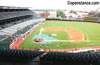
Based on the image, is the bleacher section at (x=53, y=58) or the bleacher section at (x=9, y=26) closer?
the bleacher section at (x=53, y=58)

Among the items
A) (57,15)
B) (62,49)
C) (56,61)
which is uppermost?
(57,15)

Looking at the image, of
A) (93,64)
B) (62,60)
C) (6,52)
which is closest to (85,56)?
(93,64)

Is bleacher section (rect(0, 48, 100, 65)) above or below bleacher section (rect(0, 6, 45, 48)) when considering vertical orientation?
below

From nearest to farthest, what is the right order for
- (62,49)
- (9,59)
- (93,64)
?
(93,64) → (9,59) → (62,49)

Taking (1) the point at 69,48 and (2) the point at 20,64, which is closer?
(2) the point at 20,64

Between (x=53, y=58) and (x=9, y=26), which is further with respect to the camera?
(x=9, y=26)

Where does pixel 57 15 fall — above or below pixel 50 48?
above

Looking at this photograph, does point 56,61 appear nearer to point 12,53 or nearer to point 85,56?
point 85,56

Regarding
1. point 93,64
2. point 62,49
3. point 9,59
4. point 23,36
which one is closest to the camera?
point 93,64

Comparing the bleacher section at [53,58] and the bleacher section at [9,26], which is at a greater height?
the bleacher section at [9,26]

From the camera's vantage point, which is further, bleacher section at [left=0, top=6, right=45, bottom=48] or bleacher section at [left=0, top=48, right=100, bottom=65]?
bleacher section at [left=0, top=6, right=45, bottom=48]

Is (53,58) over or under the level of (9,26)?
under
